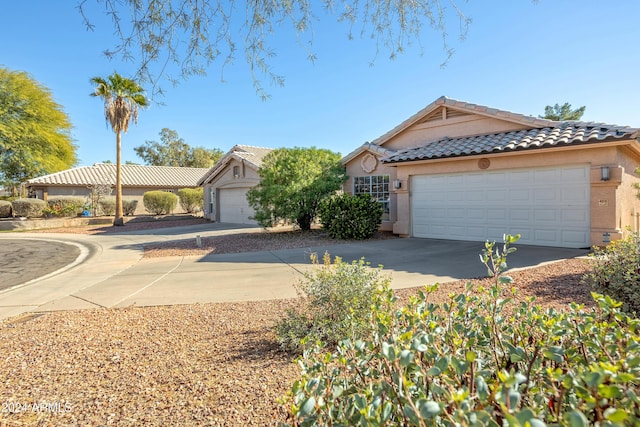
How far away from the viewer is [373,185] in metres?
16.3

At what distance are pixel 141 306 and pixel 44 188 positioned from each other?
1217 inches

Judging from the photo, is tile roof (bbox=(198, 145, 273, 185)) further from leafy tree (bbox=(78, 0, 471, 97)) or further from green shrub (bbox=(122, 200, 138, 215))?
leafy tree (bbox=(78, 0, 471, 97))

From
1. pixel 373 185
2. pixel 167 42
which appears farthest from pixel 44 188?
pixel 167 42

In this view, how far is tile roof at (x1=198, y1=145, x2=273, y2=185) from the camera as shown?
2208cm

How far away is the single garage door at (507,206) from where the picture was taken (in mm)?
10336

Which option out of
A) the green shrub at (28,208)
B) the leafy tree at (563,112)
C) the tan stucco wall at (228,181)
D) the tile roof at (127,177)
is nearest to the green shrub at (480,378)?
the tan stucco wall at (228,181)

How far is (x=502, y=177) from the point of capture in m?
11.7

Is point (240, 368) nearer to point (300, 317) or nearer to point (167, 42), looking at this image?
point (300, 317)

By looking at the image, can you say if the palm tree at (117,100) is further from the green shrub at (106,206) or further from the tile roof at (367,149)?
the tile roof at (367,149)

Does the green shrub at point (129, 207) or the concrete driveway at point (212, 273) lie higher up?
the green shrub at point (129, 207)

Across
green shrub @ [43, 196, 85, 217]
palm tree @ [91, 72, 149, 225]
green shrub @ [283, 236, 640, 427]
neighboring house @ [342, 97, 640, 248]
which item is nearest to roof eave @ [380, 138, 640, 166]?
neighboring house @ [342, 97, 640, 248]

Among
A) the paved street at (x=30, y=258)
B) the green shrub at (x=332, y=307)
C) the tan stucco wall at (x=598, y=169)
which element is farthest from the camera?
the tan stucco wall at (x=598, y=169)

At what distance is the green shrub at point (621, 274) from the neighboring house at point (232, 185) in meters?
18.1

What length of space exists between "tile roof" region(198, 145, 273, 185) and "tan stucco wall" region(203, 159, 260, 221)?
27cm
